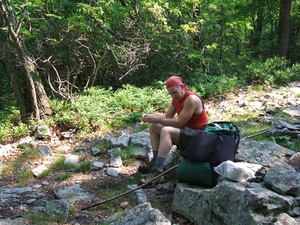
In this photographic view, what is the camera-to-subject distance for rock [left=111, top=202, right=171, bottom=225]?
8.59ft

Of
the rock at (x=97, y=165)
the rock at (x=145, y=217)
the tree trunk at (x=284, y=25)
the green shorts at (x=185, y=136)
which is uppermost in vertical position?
the tree trunk at (x=284, y=25)

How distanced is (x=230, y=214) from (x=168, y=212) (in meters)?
1.01

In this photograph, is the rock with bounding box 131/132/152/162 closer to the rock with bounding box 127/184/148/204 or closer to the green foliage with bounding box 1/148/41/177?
the rock with bounding box 127/184/148/204

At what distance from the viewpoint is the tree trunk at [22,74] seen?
265 inches

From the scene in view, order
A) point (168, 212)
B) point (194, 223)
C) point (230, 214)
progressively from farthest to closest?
point (168, 212)
point (194, 223)
point (230, 214)

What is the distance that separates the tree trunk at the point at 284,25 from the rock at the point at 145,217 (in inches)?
448

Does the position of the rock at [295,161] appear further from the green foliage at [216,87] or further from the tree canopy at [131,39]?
the tree canopy at [131,39]

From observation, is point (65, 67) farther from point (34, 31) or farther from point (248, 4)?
point (248, 4)

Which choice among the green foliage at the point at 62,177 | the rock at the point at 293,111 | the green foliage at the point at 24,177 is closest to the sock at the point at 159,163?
the green foliage at the point at 62,177

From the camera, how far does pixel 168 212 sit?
3441 millimetres

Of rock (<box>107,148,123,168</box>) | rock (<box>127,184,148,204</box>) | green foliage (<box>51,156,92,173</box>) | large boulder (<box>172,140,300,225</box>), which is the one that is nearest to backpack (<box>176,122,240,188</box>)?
large boulder (<box>172,140,300,225</box>)

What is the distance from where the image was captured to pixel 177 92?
13.9ft

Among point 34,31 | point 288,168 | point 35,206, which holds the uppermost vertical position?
point 34,31

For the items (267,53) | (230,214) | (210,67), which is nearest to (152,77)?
(210,67)
